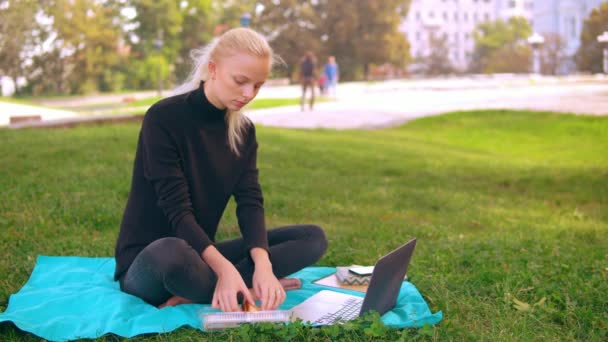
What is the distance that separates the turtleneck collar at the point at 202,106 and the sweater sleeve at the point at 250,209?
29cm

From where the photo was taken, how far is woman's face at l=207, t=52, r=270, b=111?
302cm

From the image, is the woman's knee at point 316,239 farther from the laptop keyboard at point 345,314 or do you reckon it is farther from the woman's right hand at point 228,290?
the woman's right hand at point 228,290

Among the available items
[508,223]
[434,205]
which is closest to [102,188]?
[434,205]

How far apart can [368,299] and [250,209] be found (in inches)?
30.3

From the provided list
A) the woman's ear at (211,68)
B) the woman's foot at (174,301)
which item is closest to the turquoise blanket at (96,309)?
the woman's foot at (174,301)

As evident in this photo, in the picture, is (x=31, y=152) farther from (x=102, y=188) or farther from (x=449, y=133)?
(x=449, y=133)

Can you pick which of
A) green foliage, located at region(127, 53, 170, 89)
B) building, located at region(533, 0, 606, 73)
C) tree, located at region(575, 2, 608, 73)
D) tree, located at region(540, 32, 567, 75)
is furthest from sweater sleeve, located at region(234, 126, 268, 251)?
green foliage, located at region(127, 53, 170, 89)

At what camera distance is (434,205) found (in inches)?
262

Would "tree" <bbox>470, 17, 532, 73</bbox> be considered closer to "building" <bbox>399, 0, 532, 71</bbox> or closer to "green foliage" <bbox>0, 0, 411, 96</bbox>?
"building" <bbox>399, 0, 532, 71</bbox>

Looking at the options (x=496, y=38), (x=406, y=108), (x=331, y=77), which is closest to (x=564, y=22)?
(x=331, y=77)

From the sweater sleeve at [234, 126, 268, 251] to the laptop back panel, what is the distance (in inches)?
23.1

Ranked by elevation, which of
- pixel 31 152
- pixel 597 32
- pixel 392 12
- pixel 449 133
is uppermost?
pixel 392 12

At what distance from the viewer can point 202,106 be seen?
3238mm

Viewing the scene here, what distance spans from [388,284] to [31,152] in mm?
6063
